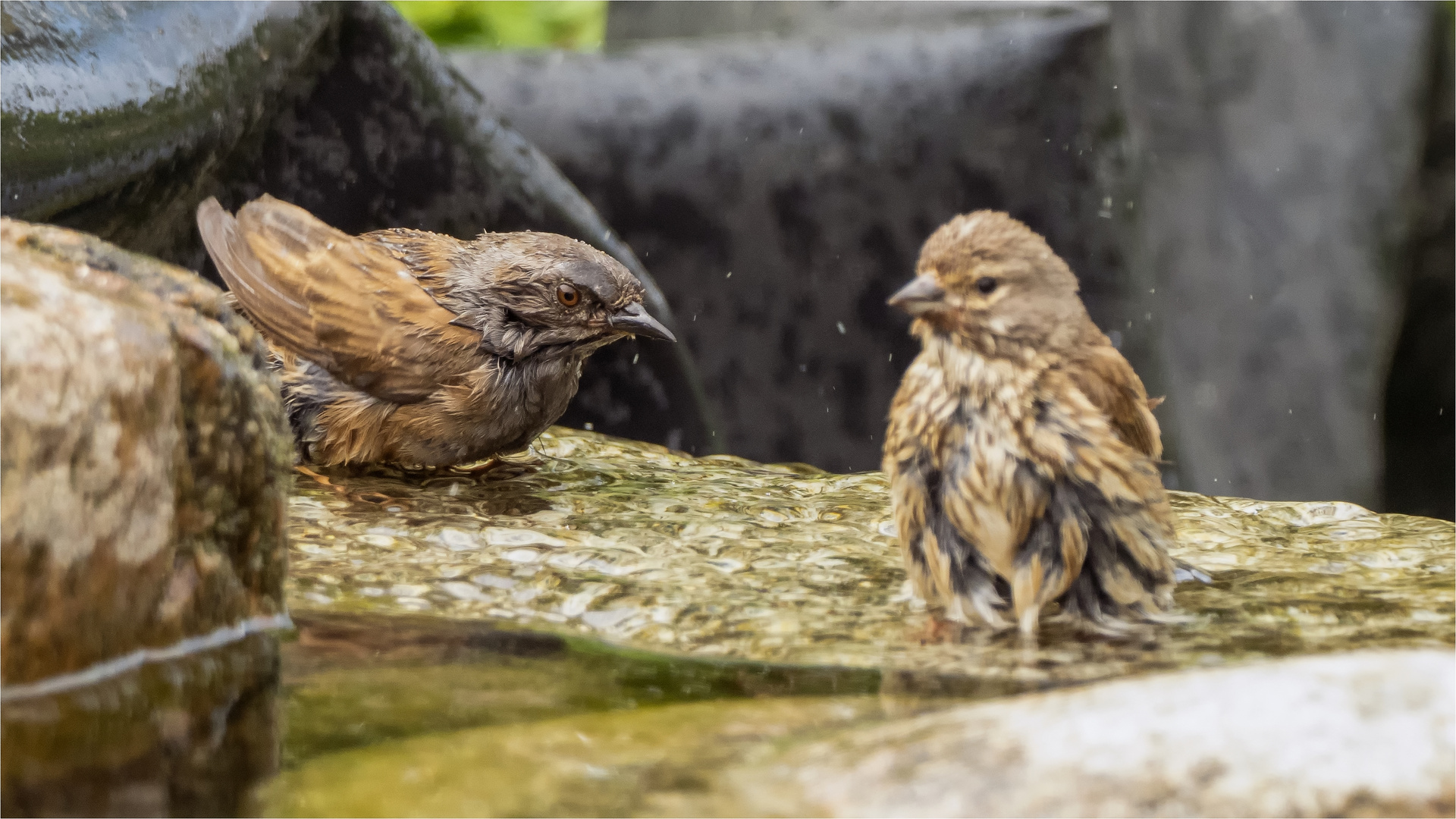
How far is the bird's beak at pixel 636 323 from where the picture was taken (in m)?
4.60

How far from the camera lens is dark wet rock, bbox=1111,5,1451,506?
593 cm

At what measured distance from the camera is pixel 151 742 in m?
2.39

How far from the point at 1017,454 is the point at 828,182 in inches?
144

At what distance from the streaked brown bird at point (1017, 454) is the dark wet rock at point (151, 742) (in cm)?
149

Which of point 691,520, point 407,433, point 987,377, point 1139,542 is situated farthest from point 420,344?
point 1139,542

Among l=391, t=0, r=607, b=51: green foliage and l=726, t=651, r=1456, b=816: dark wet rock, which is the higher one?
l=391, t=0, r=607, b=51: green foliage

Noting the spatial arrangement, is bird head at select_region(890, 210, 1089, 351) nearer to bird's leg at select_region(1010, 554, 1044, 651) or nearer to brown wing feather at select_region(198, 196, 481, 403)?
bird's leg at select_region(1010, 554, 1044, 651)

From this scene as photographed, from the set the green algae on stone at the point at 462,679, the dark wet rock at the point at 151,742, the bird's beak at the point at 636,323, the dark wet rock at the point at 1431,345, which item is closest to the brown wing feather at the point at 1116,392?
Result: the green algae on stone at the point at 462,679

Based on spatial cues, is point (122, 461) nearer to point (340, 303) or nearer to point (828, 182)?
point (340, 303)

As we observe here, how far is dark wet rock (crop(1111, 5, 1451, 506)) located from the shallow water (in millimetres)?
1732

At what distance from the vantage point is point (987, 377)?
9.99ft

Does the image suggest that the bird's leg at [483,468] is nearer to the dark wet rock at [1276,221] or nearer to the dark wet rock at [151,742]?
the dark wet rock at [151,742]

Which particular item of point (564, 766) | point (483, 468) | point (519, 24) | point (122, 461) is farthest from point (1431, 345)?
point (519, 24)

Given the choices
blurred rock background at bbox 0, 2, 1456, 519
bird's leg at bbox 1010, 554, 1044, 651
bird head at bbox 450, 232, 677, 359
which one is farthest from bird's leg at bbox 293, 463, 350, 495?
bird's leg at bbox 1010, 554, 1044, 651
